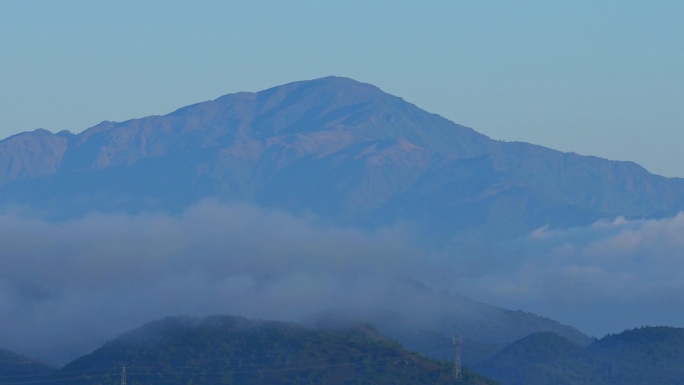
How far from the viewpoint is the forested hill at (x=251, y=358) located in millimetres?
149000

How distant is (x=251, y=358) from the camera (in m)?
157

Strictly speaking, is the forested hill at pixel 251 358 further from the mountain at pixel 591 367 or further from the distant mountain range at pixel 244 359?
the mountain at pixel 591 367

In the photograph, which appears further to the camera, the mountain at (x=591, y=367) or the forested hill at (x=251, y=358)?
the mountain at (x=591, y=367)

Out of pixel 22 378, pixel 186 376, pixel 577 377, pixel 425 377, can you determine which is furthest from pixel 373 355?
pixel 577 377

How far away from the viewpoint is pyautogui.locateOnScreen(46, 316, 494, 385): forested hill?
149 m

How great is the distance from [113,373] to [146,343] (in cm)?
1057

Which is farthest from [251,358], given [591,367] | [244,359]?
[591,367]

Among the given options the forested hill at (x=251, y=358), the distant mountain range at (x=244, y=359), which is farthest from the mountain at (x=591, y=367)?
the forested hill at (x=251, y=358)

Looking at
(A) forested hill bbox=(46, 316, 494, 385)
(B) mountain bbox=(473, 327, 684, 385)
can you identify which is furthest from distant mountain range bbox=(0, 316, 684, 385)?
(B) mountain bbox=(473, 327, 684, 385)

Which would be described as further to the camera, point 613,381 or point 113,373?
point 613,381

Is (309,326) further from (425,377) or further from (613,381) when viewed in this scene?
(613,381)

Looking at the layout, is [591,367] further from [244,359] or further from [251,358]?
[244,359]

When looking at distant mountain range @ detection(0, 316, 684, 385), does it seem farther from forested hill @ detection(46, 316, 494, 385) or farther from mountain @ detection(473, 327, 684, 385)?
mountain @ detection(473, 327, 684, 385)

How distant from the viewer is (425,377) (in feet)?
482
